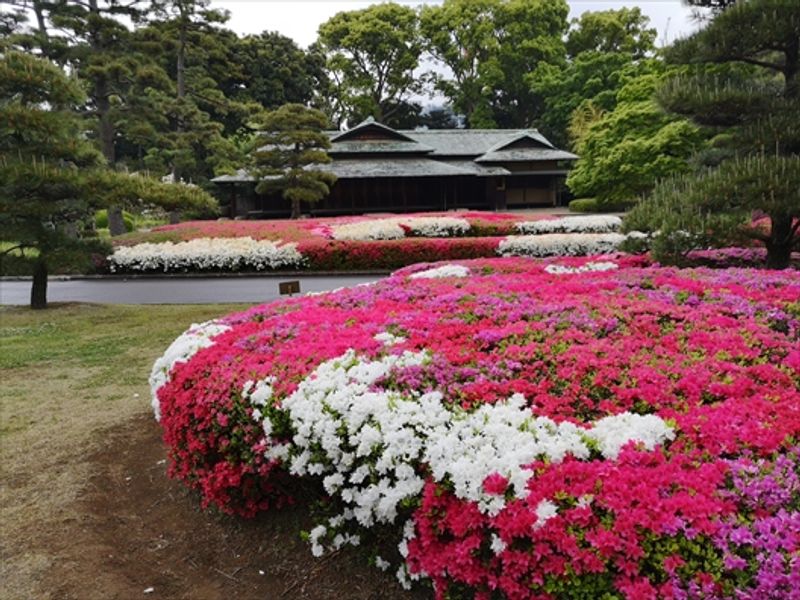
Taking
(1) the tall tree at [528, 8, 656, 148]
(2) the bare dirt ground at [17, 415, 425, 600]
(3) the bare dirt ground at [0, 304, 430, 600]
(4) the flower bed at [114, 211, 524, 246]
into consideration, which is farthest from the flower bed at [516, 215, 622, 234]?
(1) the tall tree at [528, 8, 656, 148]

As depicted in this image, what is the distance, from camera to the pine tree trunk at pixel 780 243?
793cm

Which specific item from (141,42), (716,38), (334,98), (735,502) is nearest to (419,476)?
(735,502)

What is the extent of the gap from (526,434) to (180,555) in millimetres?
2214

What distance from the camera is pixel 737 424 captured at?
262 centimetres

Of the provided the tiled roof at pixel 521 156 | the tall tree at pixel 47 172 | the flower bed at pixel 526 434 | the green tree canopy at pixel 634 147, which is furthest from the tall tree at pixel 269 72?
the flower bed at pixel 526 434

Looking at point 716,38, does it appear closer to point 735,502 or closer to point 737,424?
point 737,424

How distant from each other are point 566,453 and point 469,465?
0.41 metres

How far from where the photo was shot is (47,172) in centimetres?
1025

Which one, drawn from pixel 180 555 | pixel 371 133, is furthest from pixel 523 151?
pixel 180 555

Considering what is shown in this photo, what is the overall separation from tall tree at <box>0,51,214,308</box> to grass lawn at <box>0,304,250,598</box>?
4.96 ft

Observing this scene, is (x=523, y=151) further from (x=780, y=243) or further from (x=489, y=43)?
(x=780, y=243)

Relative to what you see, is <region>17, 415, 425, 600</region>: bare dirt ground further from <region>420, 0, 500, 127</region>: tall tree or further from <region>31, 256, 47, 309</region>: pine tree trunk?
<region>420, 0, 500, 127</region>: tall tree

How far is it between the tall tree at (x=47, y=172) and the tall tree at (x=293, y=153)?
13302 mm

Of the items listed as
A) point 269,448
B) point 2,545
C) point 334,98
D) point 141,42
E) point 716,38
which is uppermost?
point 334,98
